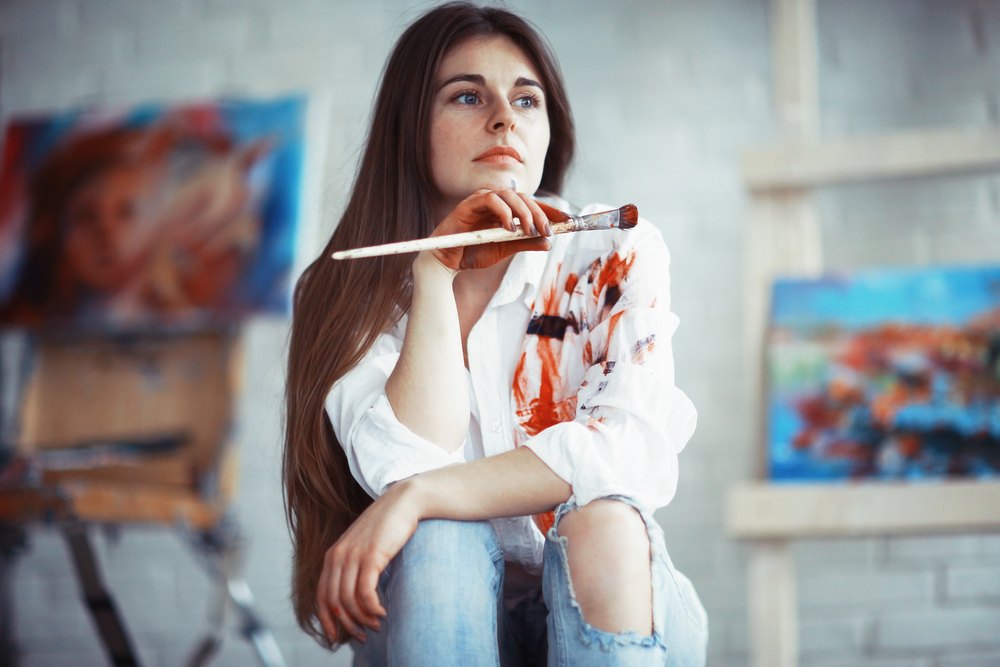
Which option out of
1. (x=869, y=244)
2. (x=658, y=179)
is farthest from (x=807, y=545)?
(x=658, y=179)

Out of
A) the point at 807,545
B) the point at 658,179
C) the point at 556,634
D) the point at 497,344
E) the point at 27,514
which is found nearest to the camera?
the point at 556,634

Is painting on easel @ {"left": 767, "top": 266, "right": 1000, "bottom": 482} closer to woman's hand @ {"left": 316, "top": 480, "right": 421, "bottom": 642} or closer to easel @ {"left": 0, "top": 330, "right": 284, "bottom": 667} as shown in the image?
woman's hand @ {"left": 316, "top": 480, "right": 421, "bottom": 642}

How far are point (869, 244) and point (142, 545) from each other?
205cm

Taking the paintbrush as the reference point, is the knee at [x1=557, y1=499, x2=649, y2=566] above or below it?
below

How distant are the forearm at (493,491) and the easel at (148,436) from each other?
121 cm

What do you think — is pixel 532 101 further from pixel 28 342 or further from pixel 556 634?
pixel 28 342

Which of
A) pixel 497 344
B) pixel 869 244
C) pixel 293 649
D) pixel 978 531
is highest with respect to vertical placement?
pixel 869 244

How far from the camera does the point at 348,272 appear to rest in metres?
1.26

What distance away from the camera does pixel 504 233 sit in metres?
1.05

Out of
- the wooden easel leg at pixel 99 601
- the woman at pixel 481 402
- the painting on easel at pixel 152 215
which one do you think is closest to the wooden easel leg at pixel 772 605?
the woman at pixel 481 402

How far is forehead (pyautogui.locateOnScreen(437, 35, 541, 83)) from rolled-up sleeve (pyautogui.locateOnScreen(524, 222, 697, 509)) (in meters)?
0.30

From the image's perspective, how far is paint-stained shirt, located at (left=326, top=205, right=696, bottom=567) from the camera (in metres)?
0.98

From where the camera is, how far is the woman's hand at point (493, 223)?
105 cm

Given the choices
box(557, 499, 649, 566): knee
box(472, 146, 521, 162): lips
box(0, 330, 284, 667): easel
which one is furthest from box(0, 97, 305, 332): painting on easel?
box(557, 499, 649, 566): knee
